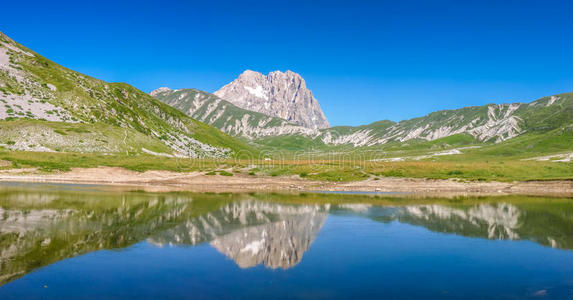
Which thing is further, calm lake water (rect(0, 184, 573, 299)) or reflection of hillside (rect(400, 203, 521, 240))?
reflection of hillside (rect(400, 203, 521, 240))

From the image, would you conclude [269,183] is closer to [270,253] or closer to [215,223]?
[215,223]

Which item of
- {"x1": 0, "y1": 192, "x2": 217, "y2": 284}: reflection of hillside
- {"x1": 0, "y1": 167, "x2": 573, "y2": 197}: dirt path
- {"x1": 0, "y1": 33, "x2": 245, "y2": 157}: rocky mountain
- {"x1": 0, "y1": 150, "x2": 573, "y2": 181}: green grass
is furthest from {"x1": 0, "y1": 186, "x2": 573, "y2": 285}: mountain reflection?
{"x1": 0, "y1": 33, "x2": 245, "y2": 157}: rocky mountain

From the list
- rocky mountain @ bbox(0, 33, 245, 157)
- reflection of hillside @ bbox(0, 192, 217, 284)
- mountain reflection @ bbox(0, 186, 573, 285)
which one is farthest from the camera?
rocky mountain @ bbox(0, 33, 245, 157)

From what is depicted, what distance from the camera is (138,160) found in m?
97.5

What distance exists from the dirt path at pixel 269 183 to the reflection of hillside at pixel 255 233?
1287 inches

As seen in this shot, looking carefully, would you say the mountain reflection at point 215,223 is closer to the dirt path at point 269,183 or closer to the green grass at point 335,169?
the dirt path at point 269,183

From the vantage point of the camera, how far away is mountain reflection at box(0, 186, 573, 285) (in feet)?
79.8

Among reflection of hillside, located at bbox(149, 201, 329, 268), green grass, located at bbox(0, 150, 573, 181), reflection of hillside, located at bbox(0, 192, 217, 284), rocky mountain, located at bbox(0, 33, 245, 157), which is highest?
rocky mountain, located at bbox(0, 33, 245, 157)

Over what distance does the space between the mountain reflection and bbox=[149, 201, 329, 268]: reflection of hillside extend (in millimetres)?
71

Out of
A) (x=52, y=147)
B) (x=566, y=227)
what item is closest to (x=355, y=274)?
(x=566, y=227)

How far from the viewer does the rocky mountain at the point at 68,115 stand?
100938mm

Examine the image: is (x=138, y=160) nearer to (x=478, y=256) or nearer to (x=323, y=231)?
(x=323, y=231)

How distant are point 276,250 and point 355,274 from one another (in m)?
6.77

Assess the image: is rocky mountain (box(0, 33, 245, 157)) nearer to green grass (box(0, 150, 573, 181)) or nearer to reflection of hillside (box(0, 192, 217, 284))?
green grass (box(0, 150, 573, 181))
